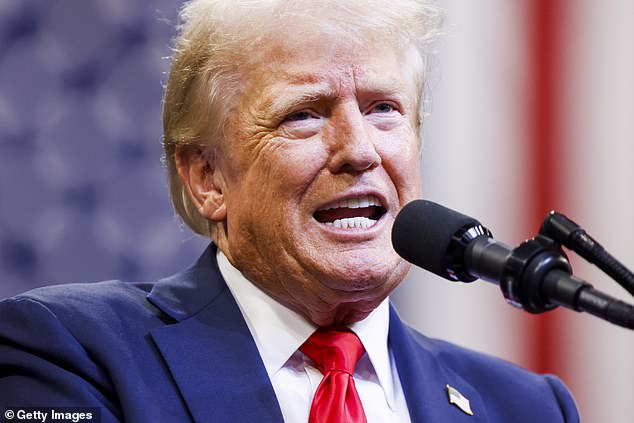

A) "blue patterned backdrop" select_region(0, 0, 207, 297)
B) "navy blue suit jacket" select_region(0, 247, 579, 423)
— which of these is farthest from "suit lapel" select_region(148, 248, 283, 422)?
"blue patterned backdrop" select_region(0, 0, 207, 297)

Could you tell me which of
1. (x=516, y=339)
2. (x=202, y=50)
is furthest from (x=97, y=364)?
(x=516, y=339)

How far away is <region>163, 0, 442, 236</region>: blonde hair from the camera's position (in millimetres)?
1979

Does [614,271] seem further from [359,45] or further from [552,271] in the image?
[359,45]

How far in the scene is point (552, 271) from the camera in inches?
47.9

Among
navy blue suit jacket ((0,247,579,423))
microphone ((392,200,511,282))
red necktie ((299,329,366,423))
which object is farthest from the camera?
red necktie ((299,329,366,423))

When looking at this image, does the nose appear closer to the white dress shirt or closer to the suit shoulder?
the white dress shirt

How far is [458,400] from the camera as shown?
213 centimetres

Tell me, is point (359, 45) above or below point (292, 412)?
above

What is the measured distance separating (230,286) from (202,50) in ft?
1.58

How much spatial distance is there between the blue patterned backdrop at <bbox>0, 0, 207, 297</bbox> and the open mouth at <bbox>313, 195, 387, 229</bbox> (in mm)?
964

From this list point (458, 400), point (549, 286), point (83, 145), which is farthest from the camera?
point (83, 145)

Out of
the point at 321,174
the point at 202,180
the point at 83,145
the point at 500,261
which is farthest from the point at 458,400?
the point at 83,145

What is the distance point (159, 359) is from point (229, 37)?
2.10ft

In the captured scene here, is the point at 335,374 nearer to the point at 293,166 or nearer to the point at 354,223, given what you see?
the point at 354,223
